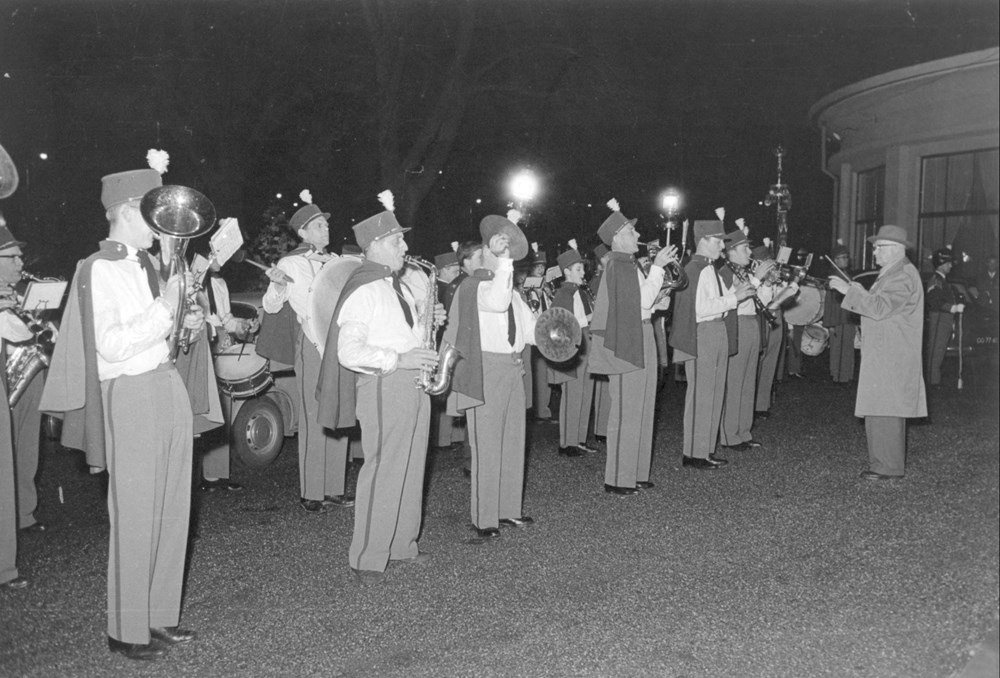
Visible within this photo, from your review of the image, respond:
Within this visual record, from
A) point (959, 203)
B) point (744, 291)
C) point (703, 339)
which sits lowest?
point (703, 339)

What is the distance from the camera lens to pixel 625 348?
6676mm

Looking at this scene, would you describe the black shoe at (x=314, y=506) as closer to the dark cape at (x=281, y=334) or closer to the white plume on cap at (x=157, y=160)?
the dark cape at (x=281, y=334)

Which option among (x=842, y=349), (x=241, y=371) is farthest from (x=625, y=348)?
(x=842, y=349)

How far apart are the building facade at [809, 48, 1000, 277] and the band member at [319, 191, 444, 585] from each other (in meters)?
3.19

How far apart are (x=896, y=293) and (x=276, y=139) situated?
→ 46.2 feet

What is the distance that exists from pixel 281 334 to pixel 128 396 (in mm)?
3044

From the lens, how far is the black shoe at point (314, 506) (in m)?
6.64

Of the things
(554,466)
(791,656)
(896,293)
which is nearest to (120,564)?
(791,656)

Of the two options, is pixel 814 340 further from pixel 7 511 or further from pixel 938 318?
pixel 7 511

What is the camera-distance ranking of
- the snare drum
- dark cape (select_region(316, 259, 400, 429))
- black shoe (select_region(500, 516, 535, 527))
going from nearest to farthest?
dark cape (select_region(316, 259, 400, 429)) → black shoe (select_region(500, 516, 535, 527)) → the snare drum

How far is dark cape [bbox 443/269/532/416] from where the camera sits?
5.52 m

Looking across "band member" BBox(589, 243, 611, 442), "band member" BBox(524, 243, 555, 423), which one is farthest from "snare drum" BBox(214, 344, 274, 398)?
"band member" BBox(589, 243, 611, 442)

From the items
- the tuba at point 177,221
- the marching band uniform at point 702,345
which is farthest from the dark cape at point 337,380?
the marching band uniform at point 702,345

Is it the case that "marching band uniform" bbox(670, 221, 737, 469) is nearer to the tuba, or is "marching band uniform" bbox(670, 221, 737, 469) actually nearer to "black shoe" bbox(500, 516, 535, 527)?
"black shoe" bbox(500, 516, 535, 527)
